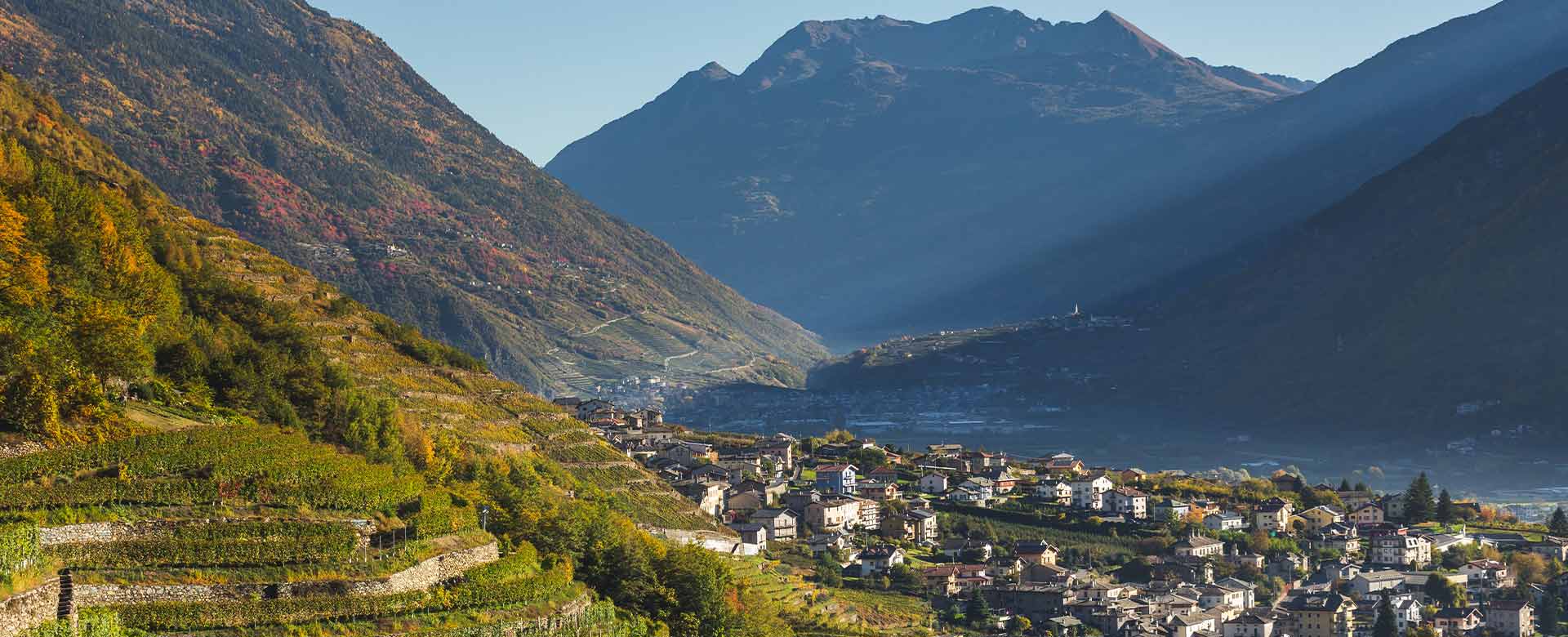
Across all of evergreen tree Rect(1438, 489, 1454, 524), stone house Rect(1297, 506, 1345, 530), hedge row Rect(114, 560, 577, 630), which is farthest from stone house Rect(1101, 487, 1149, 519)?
hedge row Rect(114, 560, 577, 630)

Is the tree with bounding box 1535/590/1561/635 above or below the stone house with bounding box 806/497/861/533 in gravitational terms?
below

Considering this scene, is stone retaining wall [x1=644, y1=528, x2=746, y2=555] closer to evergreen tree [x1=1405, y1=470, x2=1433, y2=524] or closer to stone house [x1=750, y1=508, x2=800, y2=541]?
stone house [x1=750, y1=508, x2=800, y2=541]

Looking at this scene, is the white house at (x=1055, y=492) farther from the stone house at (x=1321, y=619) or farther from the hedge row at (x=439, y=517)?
the hedge row at (x=439, y=517)

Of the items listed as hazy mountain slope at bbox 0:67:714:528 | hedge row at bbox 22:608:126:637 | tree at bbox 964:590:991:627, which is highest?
hazy mountain slope at bbox 0:67:714:528

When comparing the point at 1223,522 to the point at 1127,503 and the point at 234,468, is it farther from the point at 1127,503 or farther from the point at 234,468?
the point at 234,468

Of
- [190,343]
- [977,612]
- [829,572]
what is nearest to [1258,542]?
[977,612]

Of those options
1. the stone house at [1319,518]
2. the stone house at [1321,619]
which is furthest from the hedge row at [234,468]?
the stone house at [1319,518]
